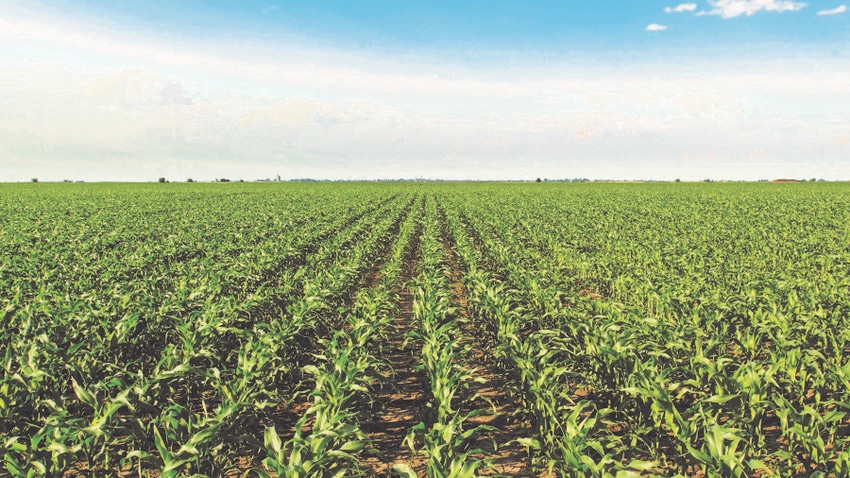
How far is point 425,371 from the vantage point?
7.04m

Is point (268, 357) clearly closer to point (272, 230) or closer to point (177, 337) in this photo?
point (177, 337)

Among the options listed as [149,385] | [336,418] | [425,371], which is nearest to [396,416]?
[425,371]

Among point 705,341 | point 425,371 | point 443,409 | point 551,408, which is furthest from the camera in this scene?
point 425,371

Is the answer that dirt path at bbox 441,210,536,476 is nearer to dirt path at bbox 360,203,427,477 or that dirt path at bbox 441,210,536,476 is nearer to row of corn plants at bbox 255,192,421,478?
dirt path at bbox 360,203,427,477

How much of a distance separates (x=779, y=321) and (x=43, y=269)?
16.5 metres

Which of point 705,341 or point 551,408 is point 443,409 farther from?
point 705,341

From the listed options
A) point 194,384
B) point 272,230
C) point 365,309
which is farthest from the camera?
point 272,230

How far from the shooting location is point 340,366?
5.09m

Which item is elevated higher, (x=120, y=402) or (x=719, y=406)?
(x=120, y=402)

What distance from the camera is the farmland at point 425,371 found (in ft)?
13.1

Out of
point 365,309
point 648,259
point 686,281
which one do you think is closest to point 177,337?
point 365,309

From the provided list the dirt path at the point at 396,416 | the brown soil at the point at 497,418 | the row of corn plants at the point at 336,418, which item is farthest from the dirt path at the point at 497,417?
the row of corn plants at the point at 336,418

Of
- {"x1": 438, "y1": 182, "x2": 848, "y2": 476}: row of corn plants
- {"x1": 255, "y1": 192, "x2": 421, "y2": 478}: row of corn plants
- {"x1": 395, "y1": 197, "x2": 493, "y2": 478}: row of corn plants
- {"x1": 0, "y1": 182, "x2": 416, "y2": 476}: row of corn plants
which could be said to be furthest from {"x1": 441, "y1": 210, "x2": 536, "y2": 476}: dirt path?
{"x1": 0, "y1": 182, "x2": 416, "y2": 476}: row of corn plants

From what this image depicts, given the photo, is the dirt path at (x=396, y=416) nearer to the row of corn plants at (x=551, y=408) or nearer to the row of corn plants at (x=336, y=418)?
the row of corn plants at (x=336, y=418)
